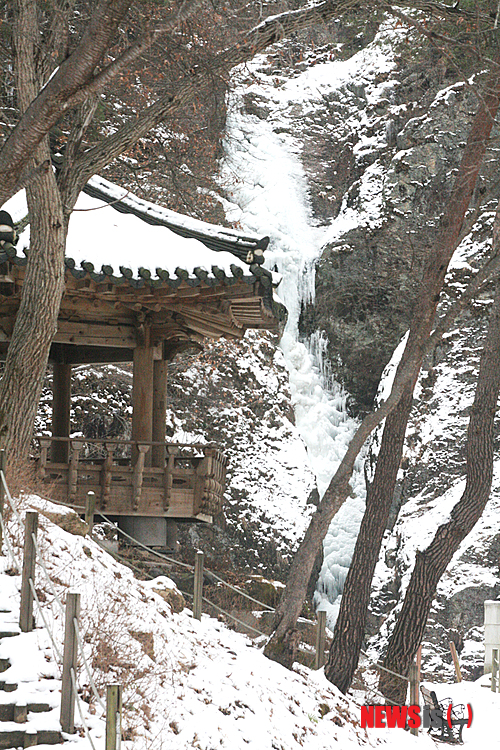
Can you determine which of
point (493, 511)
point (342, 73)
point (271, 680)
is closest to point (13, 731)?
point (271, 680)

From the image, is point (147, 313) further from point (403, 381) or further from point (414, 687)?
point (414, 687)

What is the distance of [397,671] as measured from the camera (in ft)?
41.5

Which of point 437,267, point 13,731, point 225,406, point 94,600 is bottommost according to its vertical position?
point 13,731

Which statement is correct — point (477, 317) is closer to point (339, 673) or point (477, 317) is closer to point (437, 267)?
point (437, 267)

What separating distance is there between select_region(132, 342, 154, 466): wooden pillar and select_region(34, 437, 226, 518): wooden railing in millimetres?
259

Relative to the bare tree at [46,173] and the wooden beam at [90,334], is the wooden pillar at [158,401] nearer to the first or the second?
the wooden beam at [90,334]

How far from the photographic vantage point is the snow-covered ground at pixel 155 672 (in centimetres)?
643

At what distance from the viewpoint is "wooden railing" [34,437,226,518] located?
1136cm

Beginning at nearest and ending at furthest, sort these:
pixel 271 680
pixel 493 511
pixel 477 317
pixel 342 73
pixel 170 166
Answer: pixel 271 680 → pixel 170 166 → pixel 493 511 → pixel 477 317 → pixel 342 73

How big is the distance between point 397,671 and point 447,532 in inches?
79.3

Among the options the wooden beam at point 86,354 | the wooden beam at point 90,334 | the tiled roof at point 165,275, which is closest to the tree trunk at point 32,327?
the tiled roof at point 165,275

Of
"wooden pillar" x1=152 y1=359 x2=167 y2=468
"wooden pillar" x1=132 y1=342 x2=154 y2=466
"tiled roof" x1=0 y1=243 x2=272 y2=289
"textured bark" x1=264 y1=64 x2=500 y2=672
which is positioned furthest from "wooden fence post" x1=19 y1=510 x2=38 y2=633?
"wooden pillar" x1=152 y1=359 x2=167 y2=468

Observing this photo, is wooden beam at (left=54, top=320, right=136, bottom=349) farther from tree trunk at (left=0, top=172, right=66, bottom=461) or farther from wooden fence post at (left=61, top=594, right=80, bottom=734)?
wooden fence post at (left=61, top=594, right=80, bottom=734)

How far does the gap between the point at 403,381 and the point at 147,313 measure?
3558mm
